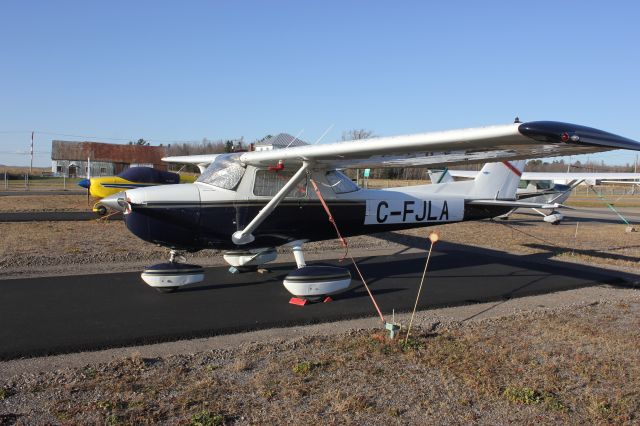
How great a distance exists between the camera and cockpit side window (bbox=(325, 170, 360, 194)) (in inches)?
325

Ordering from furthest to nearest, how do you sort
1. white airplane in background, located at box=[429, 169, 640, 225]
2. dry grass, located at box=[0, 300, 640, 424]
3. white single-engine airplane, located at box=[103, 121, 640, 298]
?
white airplane in background, located at box=[429, 169, 640, 225]
white single-engine airplane, located at box=[103, 121, 640, 298]
dry grass, located at box=[0, 300, 640, 424]

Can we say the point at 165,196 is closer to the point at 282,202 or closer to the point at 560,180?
the point at 282,202

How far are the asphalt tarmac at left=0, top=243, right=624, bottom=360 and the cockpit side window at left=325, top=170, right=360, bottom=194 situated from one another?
5.32 ft

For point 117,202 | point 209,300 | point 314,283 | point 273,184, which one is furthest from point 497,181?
point 117,202

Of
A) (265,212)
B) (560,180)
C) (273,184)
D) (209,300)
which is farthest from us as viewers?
(560,180)

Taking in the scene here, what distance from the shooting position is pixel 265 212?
7.30 meters

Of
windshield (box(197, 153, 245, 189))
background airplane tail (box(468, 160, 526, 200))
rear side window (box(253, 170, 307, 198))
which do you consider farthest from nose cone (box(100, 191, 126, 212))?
background airplane tail (box(468, 160, 526, 200))

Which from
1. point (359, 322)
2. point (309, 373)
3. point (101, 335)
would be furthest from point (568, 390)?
point (101, 335)

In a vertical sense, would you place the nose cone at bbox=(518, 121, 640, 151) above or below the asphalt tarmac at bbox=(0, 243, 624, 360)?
above

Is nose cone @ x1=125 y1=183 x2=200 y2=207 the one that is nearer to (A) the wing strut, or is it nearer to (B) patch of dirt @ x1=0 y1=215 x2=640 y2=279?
→ (A) the wing strut

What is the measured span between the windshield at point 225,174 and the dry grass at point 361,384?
2.99 m

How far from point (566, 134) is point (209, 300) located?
501 cm

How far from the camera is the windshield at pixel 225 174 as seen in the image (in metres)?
7.50

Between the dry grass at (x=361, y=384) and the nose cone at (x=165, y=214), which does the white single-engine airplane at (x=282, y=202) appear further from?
the dry grass at (x=361, y=384)
